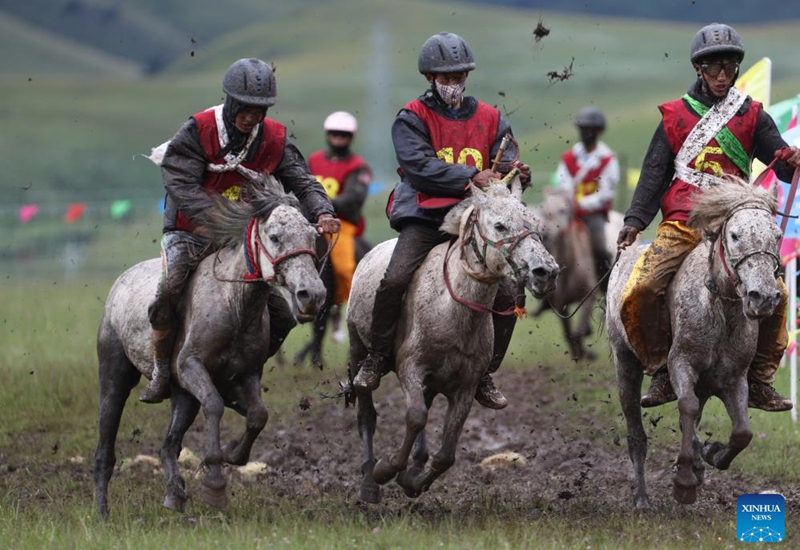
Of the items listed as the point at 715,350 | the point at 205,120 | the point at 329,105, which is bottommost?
the point at 715,350

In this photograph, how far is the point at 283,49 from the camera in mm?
106125

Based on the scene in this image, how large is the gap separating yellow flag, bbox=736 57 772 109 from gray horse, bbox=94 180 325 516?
5.54 metres

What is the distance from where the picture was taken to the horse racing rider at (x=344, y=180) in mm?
17047

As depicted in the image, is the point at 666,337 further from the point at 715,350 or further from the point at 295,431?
the point at 295,431

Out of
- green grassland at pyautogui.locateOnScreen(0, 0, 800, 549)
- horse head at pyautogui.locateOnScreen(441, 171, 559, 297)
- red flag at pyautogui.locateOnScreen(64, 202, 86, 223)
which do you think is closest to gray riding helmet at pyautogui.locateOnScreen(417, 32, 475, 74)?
green grassland at pyautogui.locateOnScreen(0, 0, 800, 549)

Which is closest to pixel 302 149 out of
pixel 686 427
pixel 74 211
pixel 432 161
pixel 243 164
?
pixel 74 211

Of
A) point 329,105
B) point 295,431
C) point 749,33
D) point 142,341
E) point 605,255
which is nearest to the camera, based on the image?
point 142,341

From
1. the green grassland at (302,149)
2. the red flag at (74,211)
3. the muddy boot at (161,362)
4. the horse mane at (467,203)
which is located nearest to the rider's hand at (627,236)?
the green grassland at (302,149)

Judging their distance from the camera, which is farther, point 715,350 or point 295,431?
point 295,431

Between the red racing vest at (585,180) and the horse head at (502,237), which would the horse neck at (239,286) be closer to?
the horse head at (502,237)

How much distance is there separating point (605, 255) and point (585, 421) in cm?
457

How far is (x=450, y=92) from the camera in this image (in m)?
10.2

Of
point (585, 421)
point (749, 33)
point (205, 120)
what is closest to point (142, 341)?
point (205, 120)

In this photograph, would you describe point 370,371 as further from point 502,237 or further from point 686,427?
point 686,427
